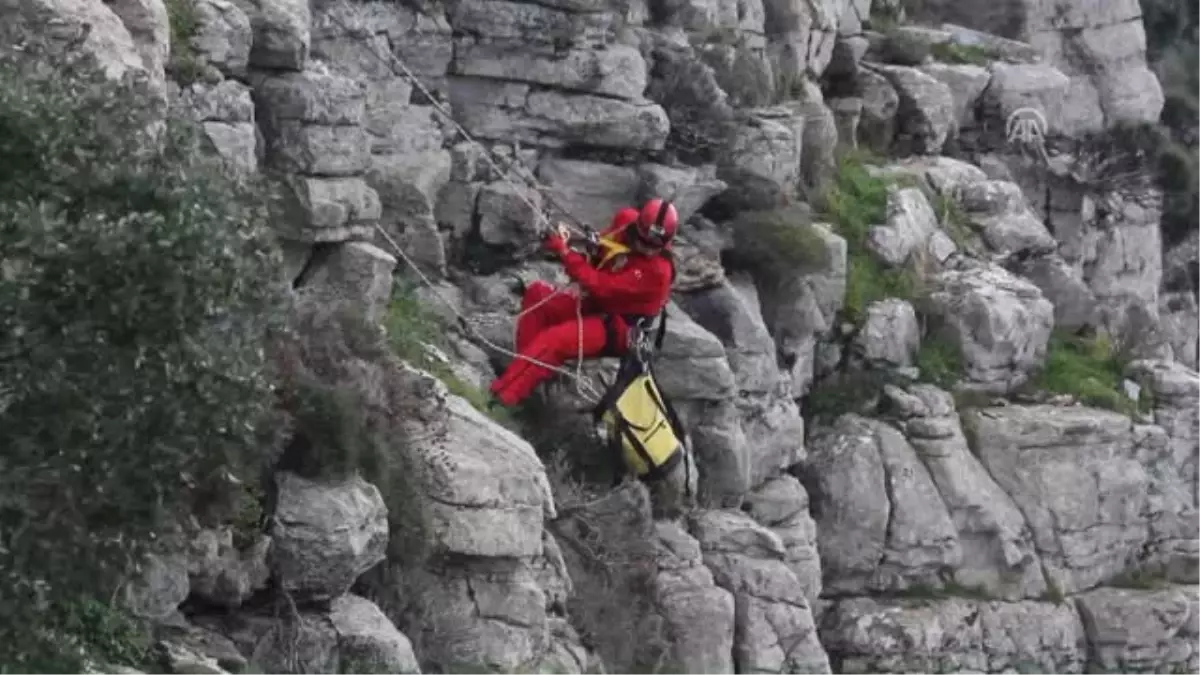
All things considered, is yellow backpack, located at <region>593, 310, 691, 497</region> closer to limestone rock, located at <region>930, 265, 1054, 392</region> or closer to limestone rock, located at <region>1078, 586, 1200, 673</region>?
limestone rock, located at <region>930, 265, 1054, 392</region>

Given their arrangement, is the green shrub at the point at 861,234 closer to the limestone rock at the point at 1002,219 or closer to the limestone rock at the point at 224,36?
the limestone rock at the point at 1002,219

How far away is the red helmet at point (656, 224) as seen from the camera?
1476 centimetres

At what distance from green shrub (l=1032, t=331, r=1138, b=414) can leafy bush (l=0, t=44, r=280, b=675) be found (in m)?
14.7

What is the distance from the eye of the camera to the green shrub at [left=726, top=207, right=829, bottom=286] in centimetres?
1877

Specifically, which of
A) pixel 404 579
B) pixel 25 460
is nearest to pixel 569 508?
pixel 404 579

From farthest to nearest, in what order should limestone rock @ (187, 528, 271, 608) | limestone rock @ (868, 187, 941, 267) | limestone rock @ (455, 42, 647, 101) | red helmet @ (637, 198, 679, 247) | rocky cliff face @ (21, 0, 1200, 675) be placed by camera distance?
limestone rock @ (868, 187, 941, 267), limestone rock @ (455, 42, 647, 101), red helmet @ (637, 198, 679, 247), rocky cliff face @ (21, 0, 1200, 675), limestone rock @ (187, 528, 271, 608)

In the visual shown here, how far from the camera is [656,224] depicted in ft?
48.4

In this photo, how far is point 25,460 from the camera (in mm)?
8000

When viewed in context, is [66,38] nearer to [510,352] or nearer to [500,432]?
[500,432]

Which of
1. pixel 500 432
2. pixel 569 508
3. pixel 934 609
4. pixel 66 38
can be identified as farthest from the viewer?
pixel 934 609

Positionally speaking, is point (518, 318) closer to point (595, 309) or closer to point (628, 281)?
point (595, 309)

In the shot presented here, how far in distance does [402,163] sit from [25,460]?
8.35m

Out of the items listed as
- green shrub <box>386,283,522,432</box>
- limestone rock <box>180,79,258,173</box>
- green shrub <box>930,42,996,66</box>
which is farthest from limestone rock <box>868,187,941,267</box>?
limestone rock <box>180,79,258,173</box>

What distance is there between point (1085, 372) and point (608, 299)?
899 centimetres
